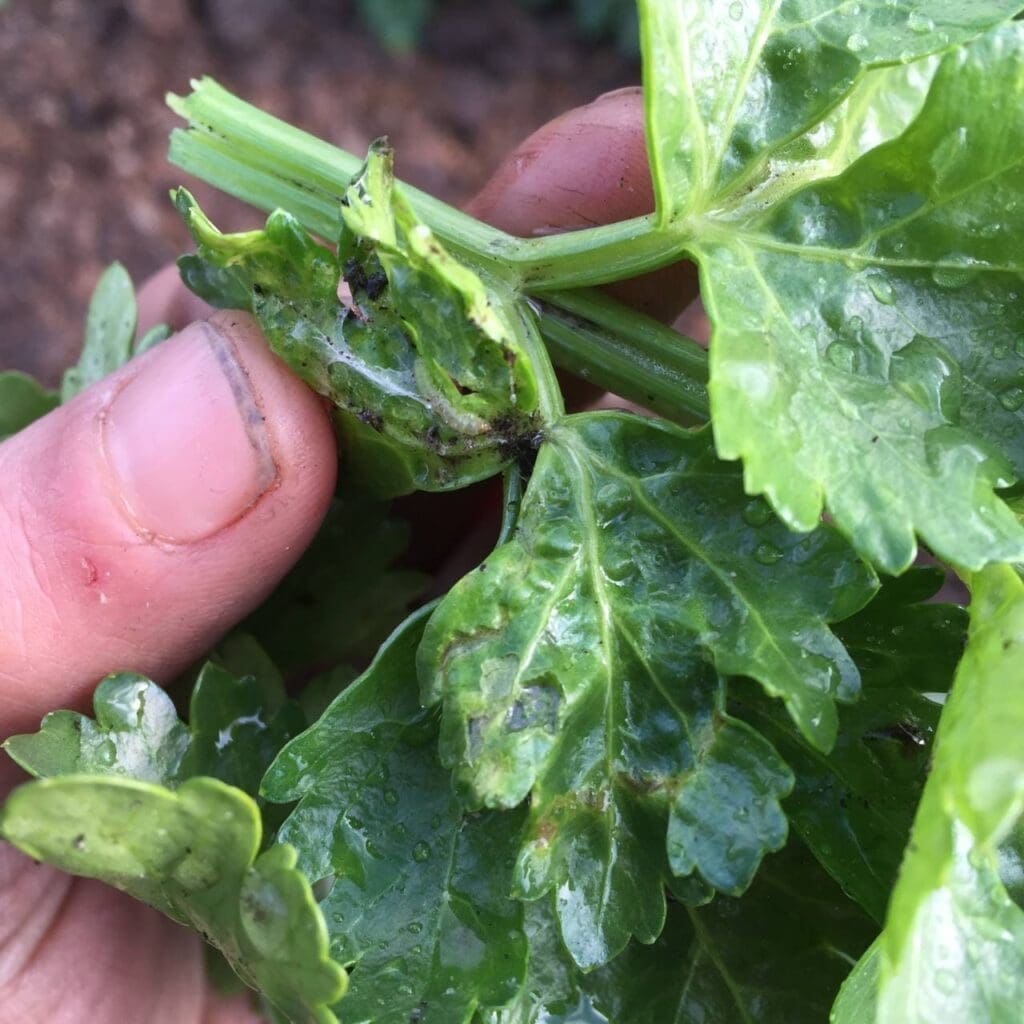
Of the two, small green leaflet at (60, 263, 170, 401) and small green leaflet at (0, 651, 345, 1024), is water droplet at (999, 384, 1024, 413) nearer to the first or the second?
small green leaflet at (0, 651, 345, 1024)

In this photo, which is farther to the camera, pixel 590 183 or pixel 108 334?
pixel 108 334

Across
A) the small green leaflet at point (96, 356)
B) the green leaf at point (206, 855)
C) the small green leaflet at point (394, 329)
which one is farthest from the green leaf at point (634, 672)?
the small green leaflet at point (96, 356)

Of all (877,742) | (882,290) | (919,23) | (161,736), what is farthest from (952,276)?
(161,736)

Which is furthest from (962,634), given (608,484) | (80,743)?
(80,743)

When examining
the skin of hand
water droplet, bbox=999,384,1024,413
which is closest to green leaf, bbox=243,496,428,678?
the skin of hand

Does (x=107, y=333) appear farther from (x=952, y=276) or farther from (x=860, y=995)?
(x=860, y=995)

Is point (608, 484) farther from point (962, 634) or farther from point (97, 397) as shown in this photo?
point (97, 397)
